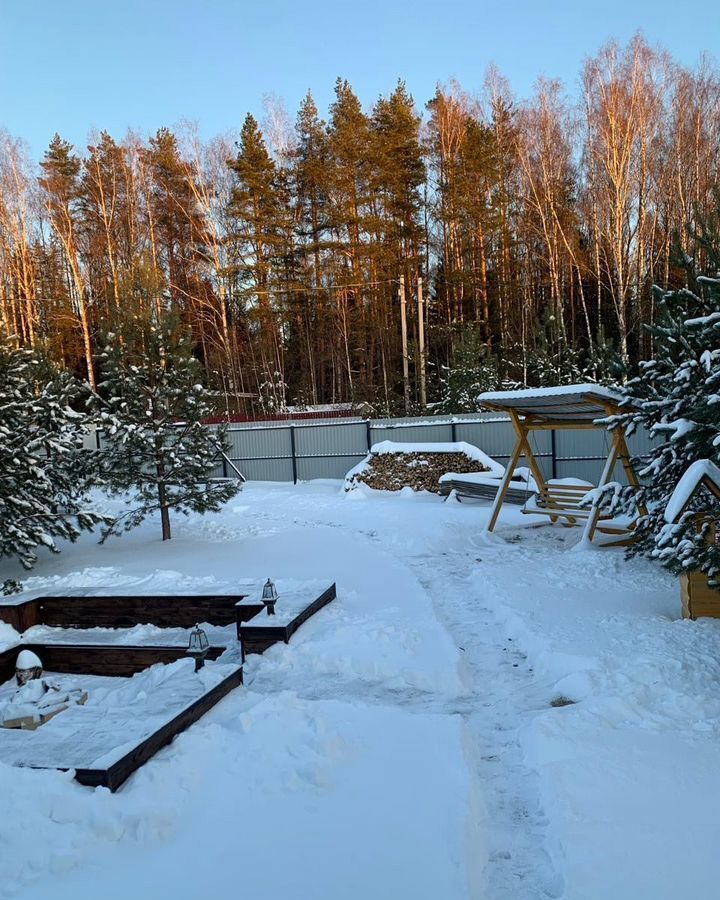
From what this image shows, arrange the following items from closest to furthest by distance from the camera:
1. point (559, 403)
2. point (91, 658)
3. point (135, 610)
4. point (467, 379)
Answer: point (91, 658)
point (135, 610)
point (559, 403)
point (467, 379)

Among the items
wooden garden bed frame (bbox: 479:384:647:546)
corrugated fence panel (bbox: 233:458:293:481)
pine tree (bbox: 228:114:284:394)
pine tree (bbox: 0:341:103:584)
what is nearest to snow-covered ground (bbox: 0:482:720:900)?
wooden garden bed frame (bbox: 479:384:647:546)

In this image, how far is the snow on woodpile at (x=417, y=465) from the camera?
15.0 meters

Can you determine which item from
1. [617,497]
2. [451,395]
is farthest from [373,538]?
[451,395]

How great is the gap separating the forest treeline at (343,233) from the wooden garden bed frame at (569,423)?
39.8 feet

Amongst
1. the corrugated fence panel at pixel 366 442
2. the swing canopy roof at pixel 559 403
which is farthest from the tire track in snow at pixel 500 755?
the corrugated fence panel at pixel 366 442

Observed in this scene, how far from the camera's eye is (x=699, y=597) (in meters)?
5.37

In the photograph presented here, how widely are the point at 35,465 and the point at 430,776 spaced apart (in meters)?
7.95

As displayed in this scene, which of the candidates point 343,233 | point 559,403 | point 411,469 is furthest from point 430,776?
point 343,233

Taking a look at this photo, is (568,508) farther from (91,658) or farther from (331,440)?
(331,440)

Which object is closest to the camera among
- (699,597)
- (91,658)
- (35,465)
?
(699,597)

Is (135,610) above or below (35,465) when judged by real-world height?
below

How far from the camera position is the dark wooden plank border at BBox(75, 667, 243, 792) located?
3145mm

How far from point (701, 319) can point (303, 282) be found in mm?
24977

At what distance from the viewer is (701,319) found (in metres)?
5.19
